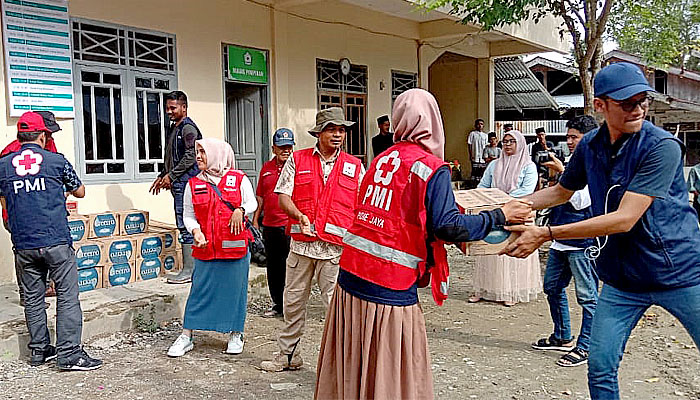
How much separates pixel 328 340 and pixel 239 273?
2148 mm

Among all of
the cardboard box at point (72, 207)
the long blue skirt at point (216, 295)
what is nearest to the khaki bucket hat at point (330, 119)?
the long blue skirt at point (216, 295)

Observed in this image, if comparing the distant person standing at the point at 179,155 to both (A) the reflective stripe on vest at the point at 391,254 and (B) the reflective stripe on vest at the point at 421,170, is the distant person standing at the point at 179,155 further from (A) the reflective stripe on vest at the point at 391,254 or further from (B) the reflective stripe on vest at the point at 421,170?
(B) the reflective stripe on vest at the point at 421,170

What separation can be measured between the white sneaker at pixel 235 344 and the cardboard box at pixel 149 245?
2027mm

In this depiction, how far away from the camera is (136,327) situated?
592 centimetres

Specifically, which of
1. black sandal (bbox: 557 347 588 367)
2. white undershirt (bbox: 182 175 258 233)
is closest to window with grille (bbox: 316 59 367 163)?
white undershirt (bbox: 182 175 258 233)

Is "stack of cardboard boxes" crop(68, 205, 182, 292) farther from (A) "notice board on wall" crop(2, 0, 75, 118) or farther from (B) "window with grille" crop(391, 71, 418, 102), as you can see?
(B) "window with grille" crop(391, 71, 418, 102)

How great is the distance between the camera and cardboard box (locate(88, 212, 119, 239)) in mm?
6531

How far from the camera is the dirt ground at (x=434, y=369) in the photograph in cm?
455

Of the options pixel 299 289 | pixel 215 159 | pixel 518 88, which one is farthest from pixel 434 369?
pixel 518 88

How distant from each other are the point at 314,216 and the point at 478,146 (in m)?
10.6

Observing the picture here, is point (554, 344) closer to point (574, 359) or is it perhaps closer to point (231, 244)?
point (574, 359)

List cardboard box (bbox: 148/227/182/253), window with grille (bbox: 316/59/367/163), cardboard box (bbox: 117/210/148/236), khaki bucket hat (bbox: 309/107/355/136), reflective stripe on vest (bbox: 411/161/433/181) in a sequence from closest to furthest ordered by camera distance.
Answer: reflective stripe on vest (bbox: 411/161/433/181) → khaki bucket hat (bbox: 309/107/355/136) → cardboard box (bbox: 117/210/148/236) → cardboard box (bbox: 148/227/182/253) → window with grille (bbox: 316/59/367/163)

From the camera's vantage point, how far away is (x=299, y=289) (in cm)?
482

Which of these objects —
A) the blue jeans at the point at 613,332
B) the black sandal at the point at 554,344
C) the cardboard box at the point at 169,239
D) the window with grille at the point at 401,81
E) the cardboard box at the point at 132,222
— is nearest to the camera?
the blue jeans at the point at 613,332
